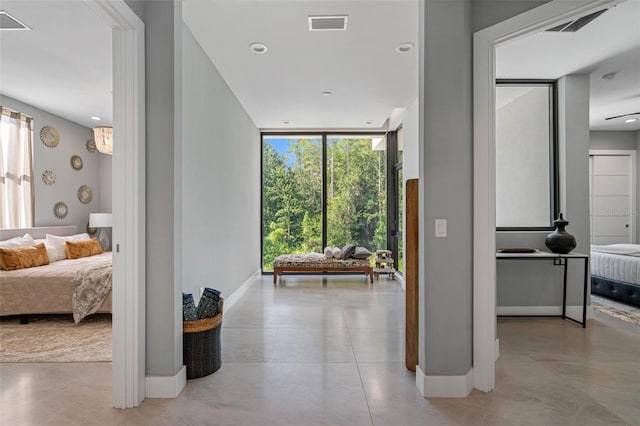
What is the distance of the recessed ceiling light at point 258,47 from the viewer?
340cm

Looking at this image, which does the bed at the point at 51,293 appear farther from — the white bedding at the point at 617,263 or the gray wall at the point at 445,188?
the white bedding at the point at 617,263

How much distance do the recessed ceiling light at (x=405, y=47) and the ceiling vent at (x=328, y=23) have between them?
669mm

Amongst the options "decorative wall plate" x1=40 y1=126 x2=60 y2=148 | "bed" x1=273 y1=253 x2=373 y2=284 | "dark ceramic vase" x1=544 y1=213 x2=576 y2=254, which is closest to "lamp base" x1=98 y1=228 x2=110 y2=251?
"decorative wall plate" x1=40 y1=126 x2=60 y2=148

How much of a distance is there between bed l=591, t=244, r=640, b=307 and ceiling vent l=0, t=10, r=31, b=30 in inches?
278

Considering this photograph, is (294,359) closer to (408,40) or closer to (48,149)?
(408,40)

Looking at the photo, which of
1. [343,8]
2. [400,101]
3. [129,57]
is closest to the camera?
[129,57]

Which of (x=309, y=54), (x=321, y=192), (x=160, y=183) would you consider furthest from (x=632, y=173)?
(x=160, y=183)

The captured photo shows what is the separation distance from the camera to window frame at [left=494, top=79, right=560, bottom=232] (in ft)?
13.9

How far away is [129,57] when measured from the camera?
86.4 inches

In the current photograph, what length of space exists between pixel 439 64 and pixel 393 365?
2215 millimetres

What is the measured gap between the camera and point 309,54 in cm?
363

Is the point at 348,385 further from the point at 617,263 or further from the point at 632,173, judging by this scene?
the point at 632,173

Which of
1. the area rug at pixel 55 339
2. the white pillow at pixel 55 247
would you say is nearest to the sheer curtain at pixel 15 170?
the white pillow at pixel 55 247

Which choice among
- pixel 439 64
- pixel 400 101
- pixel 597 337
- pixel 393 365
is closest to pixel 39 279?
pixel 393 365
